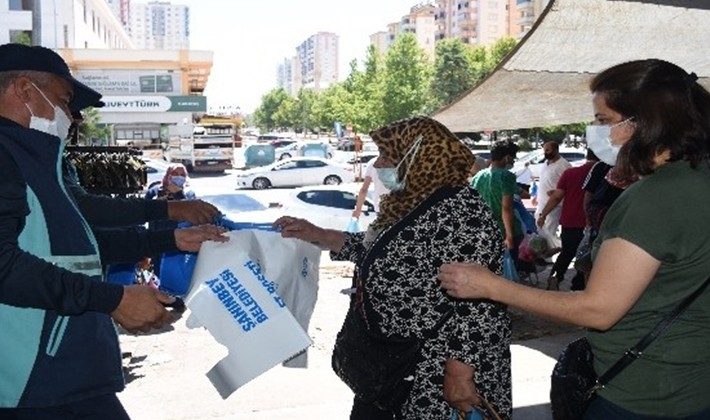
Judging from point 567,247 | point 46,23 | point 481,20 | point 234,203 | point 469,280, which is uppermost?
point 481,20

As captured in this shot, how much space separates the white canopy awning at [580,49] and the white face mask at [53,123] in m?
3.88

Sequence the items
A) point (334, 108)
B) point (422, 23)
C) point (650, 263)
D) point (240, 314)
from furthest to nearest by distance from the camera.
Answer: point (422, 23), point (334, 108), point (240, 314), point (650, 263)

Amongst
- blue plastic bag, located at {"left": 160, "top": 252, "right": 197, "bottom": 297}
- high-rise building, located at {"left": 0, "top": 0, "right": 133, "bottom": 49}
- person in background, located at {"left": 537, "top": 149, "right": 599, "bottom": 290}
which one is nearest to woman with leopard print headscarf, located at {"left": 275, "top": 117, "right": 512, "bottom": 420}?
blue plastic bag, located at {"left": 160, "top": 252, "right": 197, "bottom": 297}

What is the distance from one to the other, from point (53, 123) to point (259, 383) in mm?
3844

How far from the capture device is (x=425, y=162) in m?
2.89

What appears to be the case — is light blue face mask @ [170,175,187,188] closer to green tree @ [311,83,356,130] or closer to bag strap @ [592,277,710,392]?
bag strap @ [592,277,710,392]

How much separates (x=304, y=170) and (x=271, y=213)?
62.2 ft

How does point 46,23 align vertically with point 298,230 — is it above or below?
above

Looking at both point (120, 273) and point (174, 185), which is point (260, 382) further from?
point (174, 185)

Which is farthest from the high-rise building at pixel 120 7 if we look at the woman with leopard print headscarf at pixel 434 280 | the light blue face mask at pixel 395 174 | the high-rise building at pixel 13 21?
the woman with leopard print headscarf at pixel 434 280

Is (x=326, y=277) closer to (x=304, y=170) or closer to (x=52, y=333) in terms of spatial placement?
(x=52, y=333)

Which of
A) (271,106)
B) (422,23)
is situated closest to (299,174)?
(271,106)

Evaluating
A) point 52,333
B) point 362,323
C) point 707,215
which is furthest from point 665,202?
point 52,333

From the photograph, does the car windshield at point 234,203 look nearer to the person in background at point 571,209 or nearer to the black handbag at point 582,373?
the person in background at point 571,209
